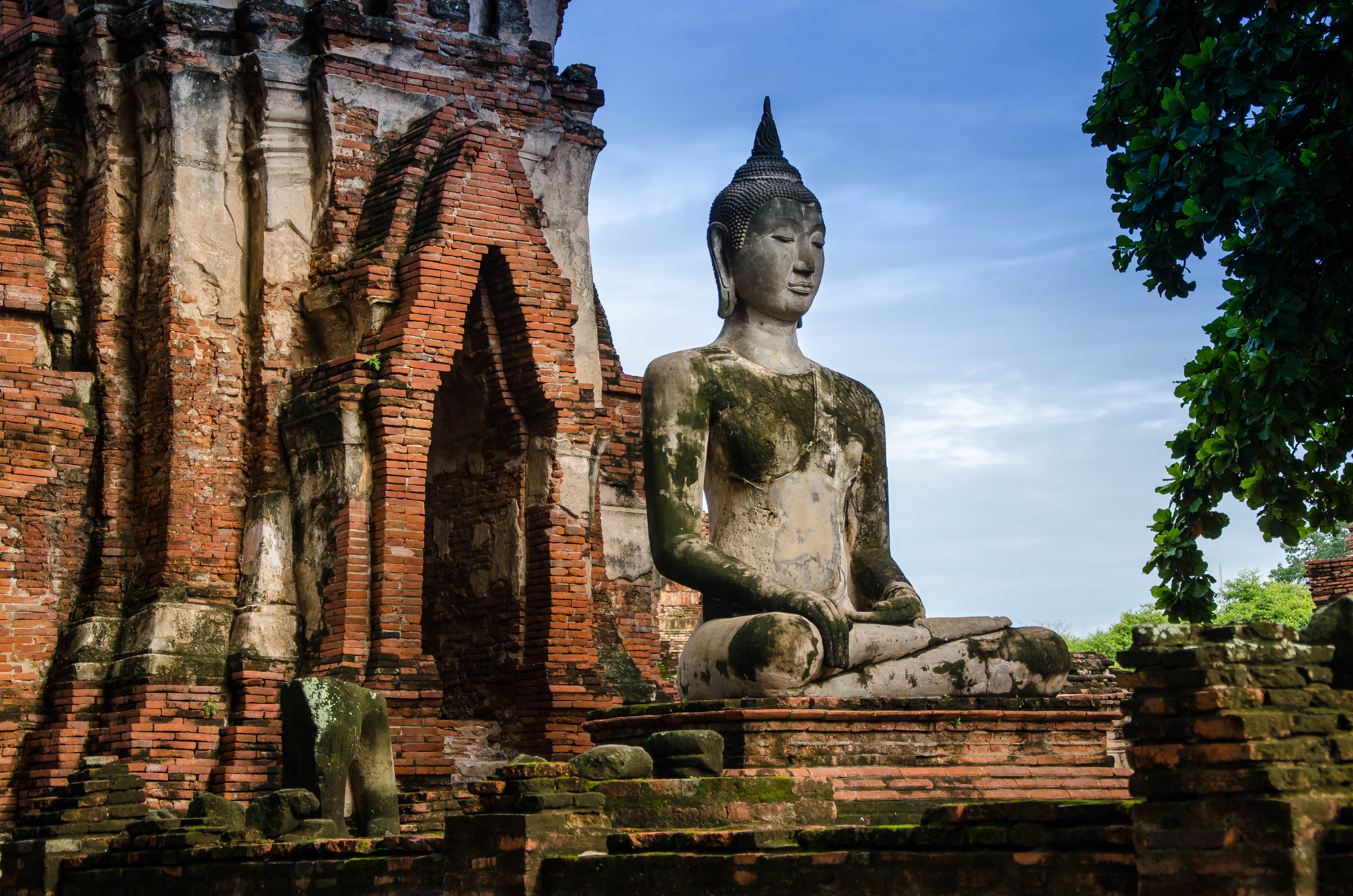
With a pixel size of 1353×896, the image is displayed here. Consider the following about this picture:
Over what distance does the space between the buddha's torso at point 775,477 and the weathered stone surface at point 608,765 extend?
1739 mm

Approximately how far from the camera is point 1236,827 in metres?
4.30

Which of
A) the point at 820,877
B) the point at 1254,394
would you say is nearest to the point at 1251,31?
the point at 1254,394

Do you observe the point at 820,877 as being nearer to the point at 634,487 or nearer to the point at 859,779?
the point at 859,779

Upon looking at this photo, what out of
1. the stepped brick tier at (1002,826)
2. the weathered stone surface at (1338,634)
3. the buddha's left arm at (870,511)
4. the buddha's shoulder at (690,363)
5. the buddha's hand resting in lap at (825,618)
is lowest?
the stepped brick tier at (1002,826)

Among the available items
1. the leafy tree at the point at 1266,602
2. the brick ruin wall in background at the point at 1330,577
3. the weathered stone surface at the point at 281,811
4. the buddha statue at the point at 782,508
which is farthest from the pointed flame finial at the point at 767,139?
the leafy tree at the point at 1266,602

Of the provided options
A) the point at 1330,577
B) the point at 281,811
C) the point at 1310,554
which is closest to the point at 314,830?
the point at 281,811

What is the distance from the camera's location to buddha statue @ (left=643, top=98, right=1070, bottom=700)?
7.65 metres

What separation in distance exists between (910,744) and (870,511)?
6.07 ft

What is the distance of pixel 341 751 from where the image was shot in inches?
353

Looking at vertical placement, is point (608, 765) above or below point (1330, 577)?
below

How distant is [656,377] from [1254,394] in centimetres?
329

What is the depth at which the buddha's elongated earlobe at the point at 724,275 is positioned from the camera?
9.03 meters

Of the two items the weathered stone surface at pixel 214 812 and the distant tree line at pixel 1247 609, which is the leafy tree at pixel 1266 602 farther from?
the weathered stone surface at pixel 214 812

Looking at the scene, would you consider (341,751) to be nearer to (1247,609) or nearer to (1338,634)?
(1338,634)
